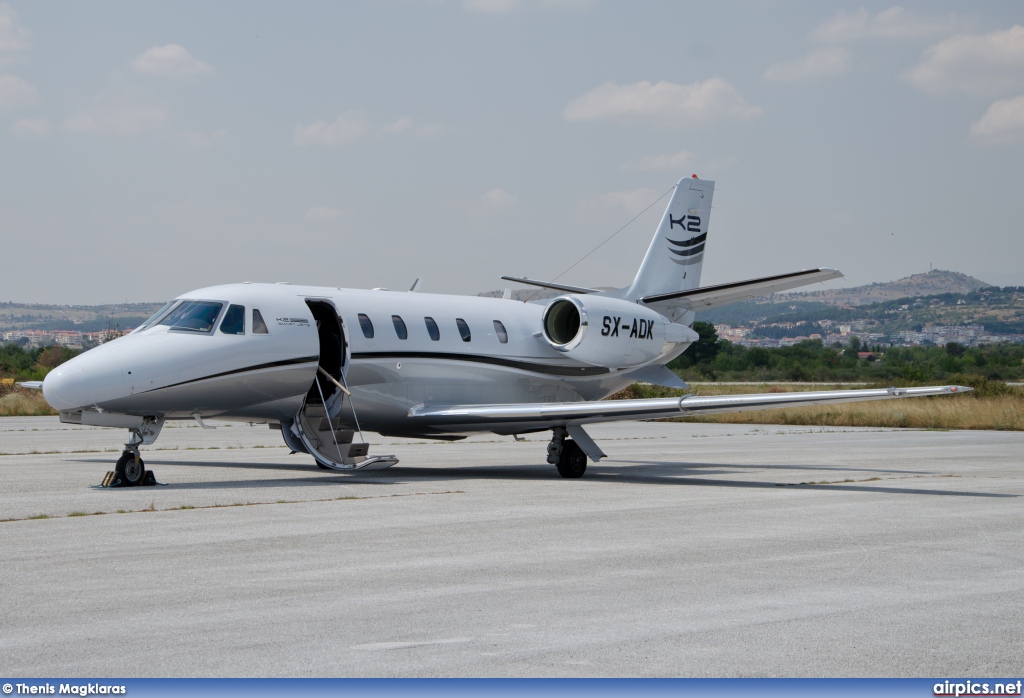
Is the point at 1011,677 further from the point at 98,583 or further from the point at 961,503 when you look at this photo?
the point at 961,503

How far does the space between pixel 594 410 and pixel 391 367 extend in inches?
134

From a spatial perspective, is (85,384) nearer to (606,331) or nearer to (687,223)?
(606,331)

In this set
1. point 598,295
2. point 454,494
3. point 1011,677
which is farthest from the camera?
point 598,295

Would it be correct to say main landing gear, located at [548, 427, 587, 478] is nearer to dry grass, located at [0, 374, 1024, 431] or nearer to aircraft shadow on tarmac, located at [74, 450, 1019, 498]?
aircraft shadow on tarmac, located at [74, 450, 1019, 498]

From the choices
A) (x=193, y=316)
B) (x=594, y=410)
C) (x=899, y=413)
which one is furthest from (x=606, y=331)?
(x=899, y=413)

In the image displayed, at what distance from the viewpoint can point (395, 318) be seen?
19469 mm

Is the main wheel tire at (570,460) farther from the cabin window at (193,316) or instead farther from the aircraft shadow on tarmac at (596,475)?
the cabin window at (193,316)

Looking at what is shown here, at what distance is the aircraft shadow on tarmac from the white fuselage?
105cm

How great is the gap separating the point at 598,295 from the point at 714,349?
76107 mm

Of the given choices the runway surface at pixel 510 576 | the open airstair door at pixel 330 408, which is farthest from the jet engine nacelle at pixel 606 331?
the open airstair door at pixel 330 408

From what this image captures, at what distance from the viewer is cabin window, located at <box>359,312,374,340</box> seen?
18.8 meters

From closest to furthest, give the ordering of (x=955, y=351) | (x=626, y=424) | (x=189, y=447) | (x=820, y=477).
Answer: (x=820, y=477) → (x=189, y=447) → (x=626, y=424) → (x=955, y=351)

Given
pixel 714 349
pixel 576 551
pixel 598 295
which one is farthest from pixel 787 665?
pixel 714 349

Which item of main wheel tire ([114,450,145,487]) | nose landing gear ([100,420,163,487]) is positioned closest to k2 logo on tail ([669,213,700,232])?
nose landing gear ([100,420,163,487])
